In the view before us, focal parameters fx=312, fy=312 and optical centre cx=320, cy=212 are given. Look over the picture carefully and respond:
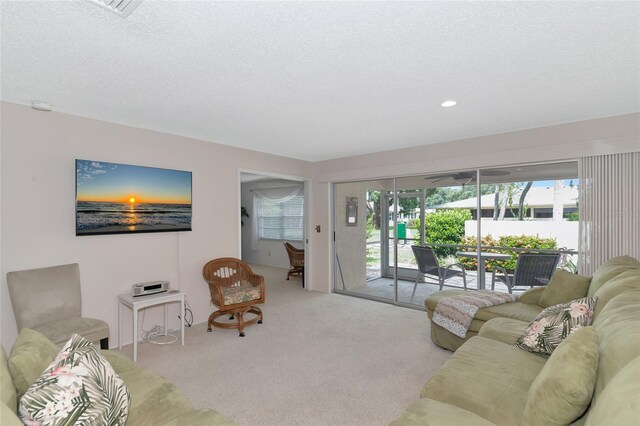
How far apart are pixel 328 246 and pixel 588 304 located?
157 inches

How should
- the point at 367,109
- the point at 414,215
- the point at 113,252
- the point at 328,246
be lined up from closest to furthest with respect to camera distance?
the point at 367,109, the point at 113,252, the point at 414,215, the point at 328,246

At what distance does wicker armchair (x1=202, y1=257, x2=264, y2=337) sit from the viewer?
3711 mm

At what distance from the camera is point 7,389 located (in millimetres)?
1135

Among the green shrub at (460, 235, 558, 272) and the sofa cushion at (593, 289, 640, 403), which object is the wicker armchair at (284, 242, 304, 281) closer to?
the green shrub at (460, 235, 558, 272)

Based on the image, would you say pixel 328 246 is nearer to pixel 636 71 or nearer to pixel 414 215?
pixel 414 215

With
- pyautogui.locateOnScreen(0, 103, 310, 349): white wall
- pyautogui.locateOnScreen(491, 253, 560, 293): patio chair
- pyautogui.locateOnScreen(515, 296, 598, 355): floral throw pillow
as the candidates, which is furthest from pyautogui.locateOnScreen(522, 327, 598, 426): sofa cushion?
pyautogui.locateOnScreen(0, 103, 310, 349): white wall

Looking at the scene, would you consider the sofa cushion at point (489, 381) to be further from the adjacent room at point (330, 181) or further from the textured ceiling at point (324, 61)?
the textured ceiling at point (324, 61)

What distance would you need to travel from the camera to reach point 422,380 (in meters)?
2.63

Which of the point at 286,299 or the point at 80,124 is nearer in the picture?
the point at 80,124

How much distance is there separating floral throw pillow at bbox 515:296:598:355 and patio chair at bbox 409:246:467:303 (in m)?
2.37

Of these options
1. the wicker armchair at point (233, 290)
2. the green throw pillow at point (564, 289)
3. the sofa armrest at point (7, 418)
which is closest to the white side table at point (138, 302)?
the wicker armchair at point (233, 290)

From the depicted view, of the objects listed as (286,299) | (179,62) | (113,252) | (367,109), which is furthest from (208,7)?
(286,299)

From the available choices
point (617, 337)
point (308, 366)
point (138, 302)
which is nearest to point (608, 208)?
point (617, 337)

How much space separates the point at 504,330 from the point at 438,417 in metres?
1.37
